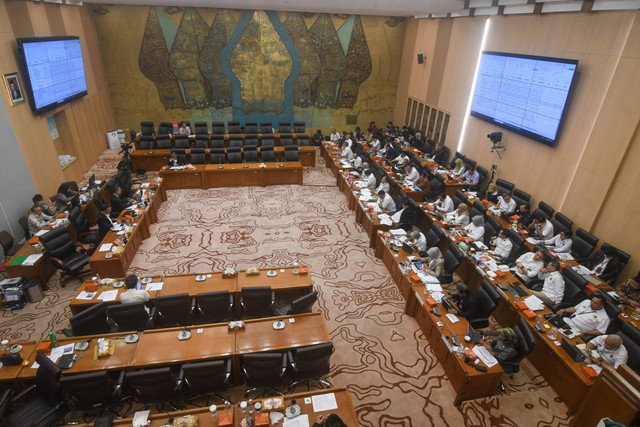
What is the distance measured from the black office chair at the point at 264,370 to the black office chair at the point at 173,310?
166cm

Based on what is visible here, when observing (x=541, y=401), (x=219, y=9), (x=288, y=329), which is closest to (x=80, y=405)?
(x=288, y=329)

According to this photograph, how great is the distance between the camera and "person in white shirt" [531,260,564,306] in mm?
7387

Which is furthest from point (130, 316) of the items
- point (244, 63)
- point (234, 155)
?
point (244, 63)

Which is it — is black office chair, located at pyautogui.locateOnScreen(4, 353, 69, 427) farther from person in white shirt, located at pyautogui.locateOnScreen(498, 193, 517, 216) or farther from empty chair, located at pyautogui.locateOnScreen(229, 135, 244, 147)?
empty chair, located at pyautogui.locateOnScreen(229, 135, 244, 147)

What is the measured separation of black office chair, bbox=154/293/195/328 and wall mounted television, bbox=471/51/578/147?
33.4 feet

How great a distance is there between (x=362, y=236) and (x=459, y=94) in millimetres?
7718

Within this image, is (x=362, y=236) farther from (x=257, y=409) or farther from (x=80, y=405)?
(x=80, y=405)

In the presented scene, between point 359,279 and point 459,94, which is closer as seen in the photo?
point 359,279

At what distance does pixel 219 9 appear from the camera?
16.7 meters

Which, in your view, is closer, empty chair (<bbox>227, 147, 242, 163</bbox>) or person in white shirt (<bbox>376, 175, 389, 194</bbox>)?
person in white shirt (<bbox>376, 175, 389, 194</bbox>)

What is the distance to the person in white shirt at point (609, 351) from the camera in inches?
223

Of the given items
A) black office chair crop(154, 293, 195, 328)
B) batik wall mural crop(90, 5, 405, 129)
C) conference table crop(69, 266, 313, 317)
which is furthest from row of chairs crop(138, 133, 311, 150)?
black office chair crop(154, 293, 195, 328)

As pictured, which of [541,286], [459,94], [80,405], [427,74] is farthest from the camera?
[427,74]

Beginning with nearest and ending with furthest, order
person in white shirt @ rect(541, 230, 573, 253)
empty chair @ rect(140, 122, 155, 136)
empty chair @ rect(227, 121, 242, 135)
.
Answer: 1. person in white shirt @ rect(541, 230, 573, 253)
2. empty chair @ rect(140, 122, 155, 136)
3. empty chair @ rect(227, 121, 242, 135)
